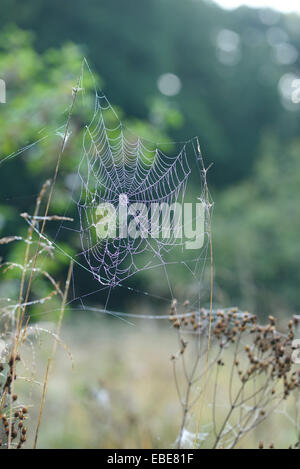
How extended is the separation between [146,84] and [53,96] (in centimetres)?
939

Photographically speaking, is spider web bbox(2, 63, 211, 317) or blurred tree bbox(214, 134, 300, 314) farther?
blurred tree bbox(214, 134, 300, 314)

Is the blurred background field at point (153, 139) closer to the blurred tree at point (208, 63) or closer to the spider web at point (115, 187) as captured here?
the blurred tree at point (208, 63)

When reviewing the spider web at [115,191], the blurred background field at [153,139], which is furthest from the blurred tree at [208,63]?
the spider web at [115,191]

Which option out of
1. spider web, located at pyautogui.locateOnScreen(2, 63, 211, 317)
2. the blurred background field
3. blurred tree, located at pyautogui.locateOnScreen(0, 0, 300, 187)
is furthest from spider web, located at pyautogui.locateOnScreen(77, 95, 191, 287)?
blurred tree, located at pyautogui.locateOnScreen(0, 0, 300, 187)

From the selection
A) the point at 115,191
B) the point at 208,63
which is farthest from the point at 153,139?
the point at 208,63

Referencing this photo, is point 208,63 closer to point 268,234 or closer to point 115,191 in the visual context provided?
point 268,234

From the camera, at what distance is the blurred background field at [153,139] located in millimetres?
4207

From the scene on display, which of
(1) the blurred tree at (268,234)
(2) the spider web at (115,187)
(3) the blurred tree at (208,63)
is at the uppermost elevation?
(3) the blurred tree at (208,63)

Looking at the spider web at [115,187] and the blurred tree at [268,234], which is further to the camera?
the blurred tree at [268,234]

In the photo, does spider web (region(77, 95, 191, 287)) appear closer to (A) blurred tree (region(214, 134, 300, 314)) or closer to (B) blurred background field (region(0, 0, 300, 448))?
(B) blurred background field (region(0, 0, 300, 448))

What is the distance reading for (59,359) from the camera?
7.42 m

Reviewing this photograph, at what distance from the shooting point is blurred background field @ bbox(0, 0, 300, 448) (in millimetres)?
4207

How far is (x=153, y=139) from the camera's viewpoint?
518cm

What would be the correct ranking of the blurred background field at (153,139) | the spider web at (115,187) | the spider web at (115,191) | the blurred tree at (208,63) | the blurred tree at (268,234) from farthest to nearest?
the blurred tree at (208,63) → the blurred tree at (268,234) → the blurred background field at (153,139) → the spider web at (115,187) → the spider web at (115,191)
